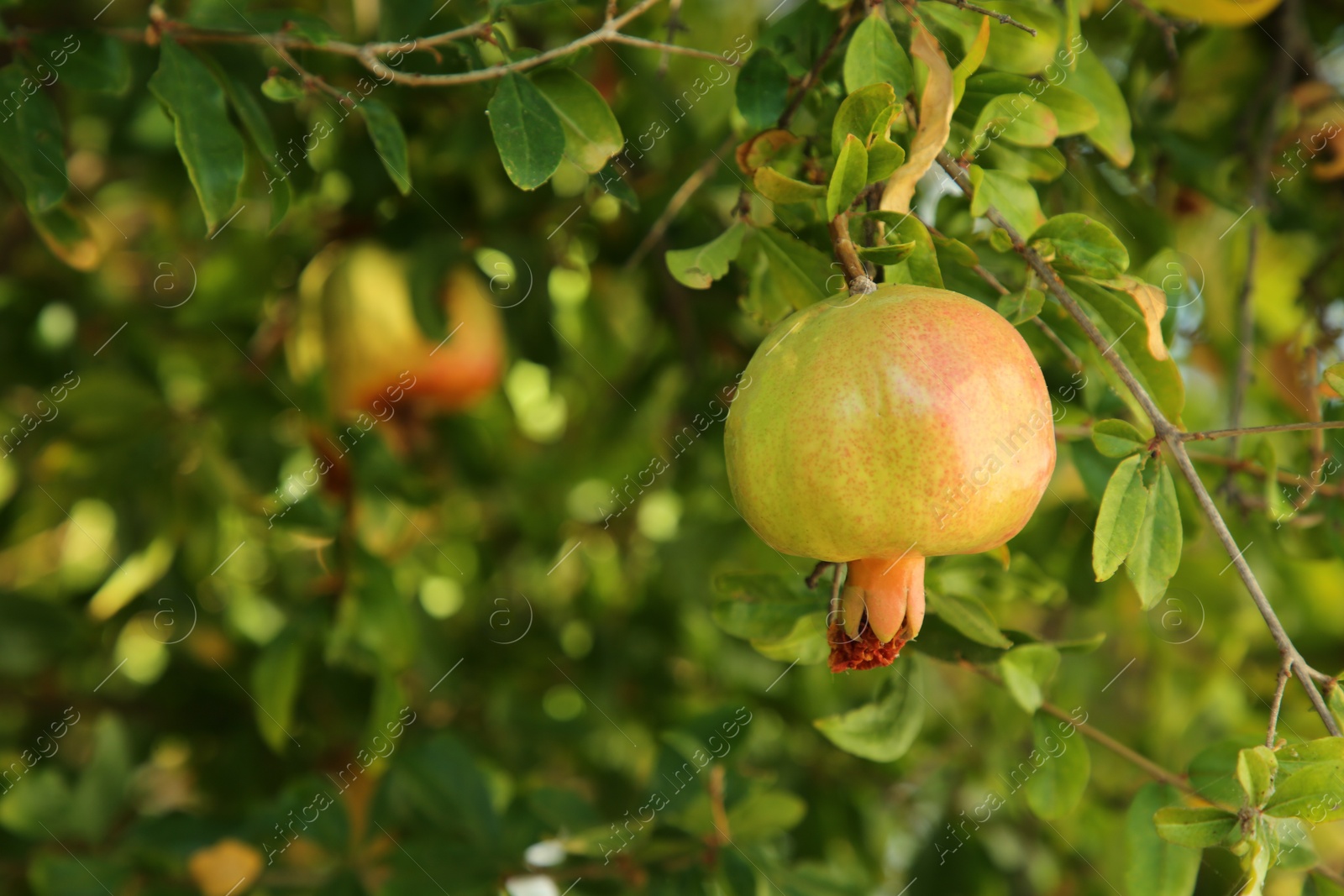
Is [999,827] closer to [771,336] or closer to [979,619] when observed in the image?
[979,619]

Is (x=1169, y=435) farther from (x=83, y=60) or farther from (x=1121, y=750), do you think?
(x=83, y=60)

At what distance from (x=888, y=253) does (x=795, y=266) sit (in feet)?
0.53

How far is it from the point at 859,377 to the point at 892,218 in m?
0.17

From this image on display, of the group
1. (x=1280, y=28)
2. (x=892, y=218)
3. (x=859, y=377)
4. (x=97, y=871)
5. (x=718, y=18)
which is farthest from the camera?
(x=718, y=18)

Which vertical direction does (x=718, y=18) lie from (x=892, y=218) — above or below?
below

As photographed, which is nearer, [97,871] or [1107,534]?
[1107,534]

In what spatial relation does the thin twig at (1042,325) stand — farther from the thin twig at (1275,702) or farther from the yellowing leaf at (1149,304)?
the thin twig at (1275,702)

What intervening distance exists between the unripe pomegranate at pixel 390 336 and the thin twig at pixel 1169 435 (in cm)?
92

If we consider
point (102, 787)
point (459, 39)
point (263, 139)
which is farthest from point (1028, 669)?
point (102, 787)

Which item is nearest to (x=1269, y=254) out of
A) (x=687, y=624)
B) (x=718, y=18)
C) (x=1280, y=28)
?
(x=1280, y=28)

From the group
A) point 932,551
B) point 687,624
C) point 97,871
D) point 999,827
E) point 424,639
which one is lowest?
point 999,827

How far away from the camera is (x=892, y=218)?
76cm

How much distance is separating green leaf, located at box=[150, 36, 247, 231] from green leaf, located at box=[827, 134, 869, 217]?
0.52 meters

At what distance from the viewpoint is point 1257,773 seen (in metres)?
0.69
